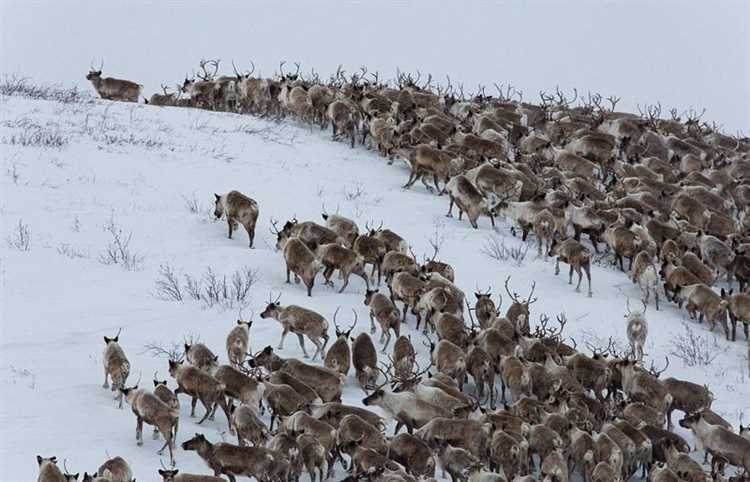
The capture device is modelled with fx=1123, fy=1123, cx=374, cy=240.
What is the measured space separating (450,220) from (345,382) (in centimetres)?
651

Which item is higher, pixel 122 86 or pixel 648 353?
pixel 122 86

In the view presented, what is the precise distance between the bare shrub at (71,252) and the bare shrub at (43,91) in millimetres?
9388

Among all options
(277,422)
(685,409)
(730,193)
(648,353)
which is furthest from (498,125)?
(277,422)

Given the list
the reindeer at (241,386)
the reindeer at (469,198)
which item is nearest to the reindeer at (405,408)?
the reindeer at (241,386)

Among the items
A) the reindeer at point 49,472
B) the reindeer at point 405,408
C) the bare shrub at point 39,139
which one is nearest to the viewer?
the reindeer at point 49,472

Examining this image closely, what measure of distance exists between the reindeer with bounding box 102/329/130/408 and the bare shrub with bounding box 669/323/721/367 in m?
7.97

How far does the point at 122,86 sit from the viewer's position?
26516 millimetres

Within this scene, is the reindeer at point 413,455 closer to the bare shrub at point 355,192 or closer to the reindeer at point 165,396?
the reindeer at point 165,396

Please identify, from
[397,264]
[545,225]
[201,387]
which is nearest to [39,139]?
[397,264]

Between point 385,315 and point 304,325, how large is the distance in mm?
1209

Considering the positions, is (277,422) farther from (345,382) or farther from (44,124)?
(44,124)

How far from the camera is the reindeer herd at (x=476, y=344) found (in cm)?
1158

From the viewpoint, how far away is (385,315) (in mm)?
14836

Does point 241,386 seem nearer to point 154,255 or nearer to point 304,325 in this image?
point 304,325
